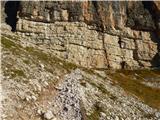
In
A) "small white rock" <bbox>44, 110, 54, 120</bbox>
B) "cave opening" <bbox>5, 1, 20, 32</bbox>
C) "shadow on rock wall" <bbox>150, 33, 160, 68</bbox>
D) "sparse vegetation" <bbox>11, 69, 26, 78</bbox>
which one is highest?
"cave opening" <bbox>5, 1, 20, 32</bbox>

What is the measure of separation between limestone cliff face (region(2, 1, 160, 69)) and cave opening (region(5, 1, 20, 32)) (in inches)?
9.1

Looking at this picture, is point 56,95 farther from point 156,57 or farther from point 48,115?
point 156,57

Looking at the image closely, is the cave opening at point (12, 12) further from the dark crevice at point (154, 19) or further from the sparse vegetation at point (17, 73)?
the sparse vegetation at point (17, 73)

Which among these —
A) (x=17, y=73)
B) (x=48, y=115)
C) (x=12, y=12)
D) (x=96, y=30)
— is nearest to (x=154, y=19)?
(x=96, y=30)

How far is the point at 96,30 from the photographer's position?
286ft

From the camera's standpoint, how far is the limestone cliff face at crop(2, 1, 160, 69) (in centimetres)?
8425

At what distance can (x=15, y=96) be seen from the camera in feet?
107

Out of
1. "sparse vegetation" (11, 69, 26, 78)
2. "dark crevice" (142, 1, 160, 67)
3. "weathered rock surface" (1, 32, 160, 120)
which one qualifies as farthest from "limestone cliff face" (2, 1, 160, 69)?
"sparse vegetation" (11, 69, 26, 78)

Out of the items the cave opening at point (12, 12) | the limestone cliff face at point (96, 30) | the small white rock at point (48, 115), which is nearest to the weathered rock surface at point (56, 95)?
the small white rock at point (48, 115)

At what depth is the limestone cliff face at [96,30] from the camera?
84.2 meters

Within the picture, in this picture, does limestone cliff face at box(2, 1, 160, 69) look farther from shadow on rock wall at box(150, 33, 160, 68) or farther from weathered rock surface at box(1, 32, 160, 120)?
weathered rock surface at box(1, 32, 160, 120)

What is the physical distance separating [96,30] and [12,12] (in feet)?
64.3

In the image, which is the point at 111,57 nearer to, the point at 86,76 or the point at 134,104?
the point at 86,76

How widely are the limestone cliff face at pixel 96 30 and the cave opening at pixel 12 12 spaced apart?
231 mm
